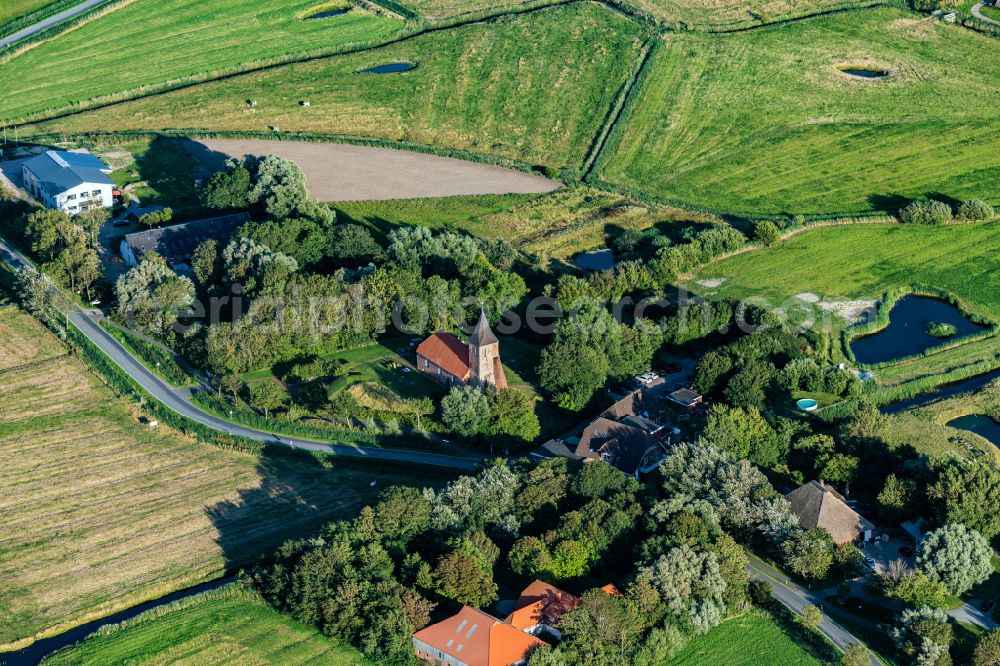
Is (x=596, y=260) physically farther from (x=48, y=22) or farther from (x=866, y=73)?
(x=48, y=22)

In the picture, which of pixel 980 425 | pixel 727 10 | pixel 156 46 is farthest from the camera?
pixel 727 10

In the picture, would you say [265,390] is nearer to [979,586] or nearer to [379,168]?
[379,168]

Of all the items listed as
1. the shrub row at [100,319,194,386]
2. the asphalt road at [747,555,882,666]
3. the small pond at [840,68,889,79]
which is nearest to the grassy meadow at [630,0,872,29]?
the small pond at [840,68,889,79]

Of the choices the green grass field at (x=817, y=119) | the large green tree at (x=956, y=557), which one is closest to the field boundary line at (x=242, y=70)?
the green grass field at (x=817, y=119)

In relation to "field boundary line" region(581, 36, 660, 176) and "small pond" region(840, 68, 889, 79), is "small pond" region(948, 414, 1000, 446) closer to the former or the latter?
"field boundary line" region(581, 36, 660, 176)

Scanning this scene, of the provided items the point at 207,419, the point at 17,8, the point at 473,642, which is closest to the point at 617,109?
the point at 207,419

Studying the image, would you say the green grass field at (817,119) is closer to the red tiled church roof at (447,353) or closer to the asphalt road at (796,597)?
the red tiled church roof at (447,353)

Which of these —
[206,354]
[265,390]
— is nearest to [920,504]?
[265,390]
